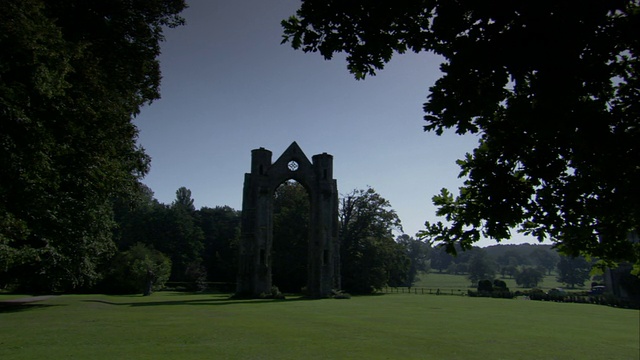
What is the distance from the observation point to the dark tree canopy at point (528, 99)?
3.90 meters

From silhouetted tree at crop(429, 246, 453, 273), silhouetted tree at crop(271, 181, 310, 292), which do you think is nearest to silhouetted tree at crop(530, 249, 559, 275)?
silhouetted tree at crop(429, 246, 453, 273)

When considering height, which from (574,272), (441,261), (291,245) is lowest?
(574,272)

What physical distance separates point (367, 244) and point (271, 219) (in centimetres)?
1701

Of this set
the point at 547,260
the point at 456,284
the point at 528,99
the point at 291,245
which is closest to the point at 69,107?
the point at 528,99

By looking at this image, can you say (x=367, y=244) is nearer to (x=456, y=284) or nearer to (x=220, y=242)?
(x=220, y=242)

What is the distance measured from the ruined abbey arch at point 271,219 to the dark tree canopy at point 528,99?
3738 cm

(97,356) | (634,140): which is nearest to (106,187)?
(97,356)

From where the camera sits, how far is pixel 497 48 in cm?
409

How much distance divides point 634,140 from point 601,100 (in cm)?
49

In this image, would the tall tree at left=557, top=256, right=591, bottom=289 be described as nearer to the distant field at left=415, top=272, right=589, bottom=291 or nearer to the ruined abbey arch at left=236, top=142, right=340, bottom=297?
the distant field at left=415, top=272, right=589, bottom=291

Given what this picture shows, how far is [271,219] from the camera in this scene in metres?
43.2

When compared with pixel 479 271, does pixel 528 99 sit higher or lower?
higher

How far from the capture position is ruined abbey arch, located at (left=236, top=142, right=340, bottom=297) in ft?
136

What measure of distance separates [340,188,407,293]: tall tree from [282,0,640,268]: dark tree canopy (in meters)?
49.1
